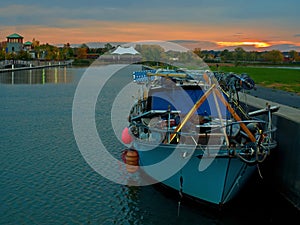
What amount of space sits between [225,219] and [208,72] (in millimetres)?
6366

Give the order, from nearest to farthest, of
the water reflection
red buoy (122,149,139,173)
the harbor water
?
the harbor water → red buoy (122,149,139,173) → the water reflection

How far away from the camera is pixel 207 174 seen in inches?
575

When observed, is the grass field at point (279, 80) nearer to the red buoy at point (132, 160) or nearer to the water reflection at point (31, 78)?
the red buoy at point (132, 160)

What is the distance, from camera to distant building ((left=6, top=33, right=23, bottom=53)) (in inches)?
7407

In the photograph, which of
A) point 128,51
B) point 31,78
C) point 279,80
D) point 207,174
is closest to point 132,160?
point 207,174

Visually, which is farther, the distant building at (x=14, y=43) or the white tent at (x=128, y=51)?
the distant building at (x=14, y=43)

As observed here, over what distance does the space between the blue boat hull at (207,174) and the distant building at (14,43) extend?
18469 cm

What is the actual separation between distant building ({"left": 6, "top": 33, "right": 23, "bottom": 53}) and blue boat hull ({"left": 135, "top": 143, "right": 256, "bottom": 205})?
184690 mm

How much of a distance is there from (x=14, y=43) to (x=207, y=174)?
623ft

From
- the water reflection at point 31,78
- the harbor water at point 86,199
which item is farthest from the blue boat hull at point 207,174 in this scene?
the water reflection at point 31,78

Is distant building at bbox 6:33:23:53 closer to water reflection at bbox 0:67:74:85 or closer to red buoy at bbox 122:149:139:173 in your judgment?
water reflection at bbox 0:67:74:85

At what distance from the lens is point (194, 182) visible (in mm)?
15125

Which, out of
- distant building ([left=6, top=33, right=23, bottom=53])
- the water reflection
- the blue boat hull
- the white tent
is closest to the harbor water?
the blue boat hull

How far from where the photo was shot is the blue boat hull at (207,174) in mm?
14315
